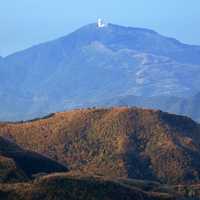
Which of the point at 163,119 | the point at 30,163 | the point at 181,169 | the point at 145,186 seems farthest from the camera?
the point at 163,119

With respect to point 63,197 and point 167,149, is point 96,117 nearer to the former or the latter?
point 167,149

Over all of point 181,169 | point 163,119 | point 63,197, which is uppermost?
point 163,119

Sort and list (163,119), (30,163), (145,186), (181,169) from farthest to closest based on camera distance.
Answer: (163,119), (181,169), (30,163), (145,186)

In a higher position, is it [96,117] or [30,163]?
[96,117]

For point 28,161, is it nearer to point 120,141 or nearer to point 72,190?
point 72,190

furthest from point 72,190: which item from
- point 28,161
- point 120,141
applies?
point 120,141

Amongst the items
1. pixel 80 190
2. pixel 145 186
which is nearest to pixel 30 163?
pixel 145 186

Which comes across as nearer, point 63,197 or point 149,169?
point 63,197

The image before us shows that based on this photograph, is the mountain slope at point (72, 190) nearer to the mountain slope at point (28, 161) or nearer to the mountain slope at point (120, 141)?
the mountain slope at point (28, 161)

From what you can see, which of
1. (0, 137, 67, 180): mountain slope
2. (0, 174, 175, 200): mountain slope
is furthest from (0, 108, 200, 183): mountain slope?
(0, 174, 175, 200): mountain slope

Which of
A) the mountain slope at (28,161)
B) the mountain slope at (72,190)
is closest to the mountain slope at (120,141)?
the mountain slope at (28,161)
